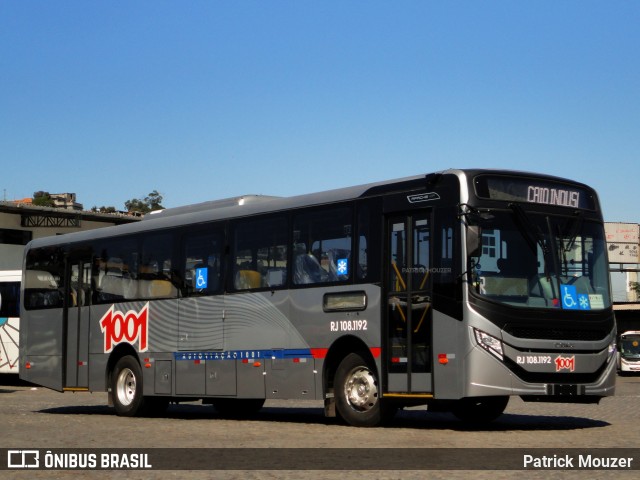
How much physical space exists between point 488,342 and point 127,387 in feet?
29.8

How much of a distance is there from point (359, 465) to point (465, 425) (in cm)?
624

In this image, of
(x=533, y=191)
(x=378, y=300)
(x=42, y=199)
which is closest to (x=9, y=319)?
(x=378, y=300)

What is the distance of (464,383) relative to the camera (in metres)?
15.1

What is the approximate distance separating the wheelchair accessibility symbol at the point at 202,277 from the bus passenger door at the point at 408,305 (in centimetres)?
467

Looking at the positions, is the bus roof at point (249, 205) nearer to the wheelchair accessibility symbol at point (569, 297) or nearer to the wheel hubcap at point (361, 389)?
the wheelchair accessibility symbol at point (569, 297)

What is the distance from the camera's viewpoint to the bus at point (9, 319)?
121 ft

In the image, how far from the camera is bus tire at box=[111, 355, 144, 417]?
21.6 m

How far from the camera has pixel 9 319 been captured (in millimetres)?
37062

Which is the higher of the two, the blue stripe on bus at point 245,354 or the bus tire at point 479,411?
the blue stripe on bus at point 245,354

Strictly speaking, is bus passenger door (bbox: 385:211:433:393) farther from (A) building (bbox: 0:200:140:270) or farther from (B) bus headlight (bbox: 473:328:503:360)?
(A) building (bbox: 0:200:140:270)

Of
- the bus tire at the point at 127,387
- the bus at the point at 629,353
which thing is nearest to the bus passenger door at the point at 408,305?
the bus tire at the point at 127,387

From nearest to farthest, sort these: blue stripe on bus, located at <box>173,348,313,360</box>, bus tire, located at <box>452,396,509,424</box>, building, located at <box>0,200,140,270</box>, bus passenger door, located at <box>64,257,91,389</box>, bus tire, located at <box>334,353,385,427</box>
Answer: bus tire, located at <box>334,353,385,427</box> < bus tire, located at <box>452,396,509,424</box> < blue stripe on bus, located at <box>173,348,313,360</box> < bus passenger door, located at <box>64,257,91,389</box> < building, located at <box>0,200,140,270</box>

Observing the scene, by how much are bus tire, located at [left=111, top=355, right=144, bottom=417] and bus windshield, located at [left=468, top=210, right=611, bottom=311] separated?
8.54 meters

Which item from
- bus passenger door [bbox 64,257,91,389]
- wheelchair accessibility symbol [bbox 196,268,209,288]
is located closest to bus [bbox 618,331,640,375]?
bus passenger door [bbox 64,257,91,389]
